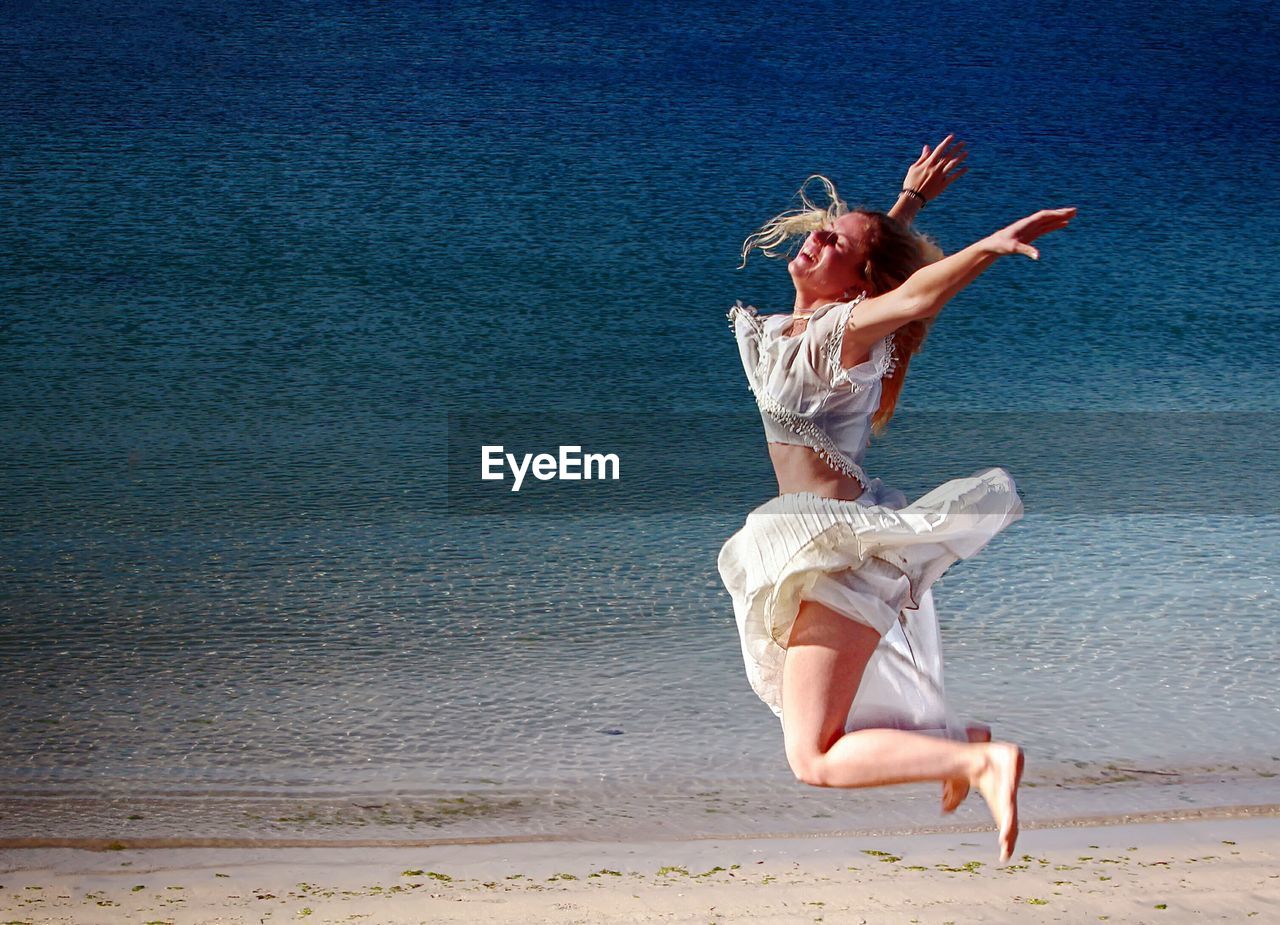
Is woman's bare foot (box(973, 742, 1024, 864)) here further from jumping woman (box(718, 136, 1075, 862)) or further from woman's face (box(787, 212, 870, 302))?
woman's face (box(787, 212, 870, 302))

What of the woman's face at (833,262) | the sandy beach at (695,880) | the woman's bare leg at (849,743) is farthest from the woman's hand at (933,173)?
the sandy beach at (695,880)

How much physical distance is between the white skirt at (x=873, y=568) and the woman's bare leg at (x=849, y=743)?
3cm

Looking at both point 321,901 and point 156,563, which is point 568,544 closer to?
point 156,563

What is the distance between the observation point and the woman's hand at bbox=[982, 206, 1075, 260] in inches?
52.9

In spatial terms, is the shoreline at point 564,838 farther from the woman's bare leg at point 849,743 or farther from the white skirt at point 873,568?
the woman's bare leg at point 849,743

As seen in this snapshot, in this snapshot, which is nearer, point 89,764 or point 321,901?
point 321,901

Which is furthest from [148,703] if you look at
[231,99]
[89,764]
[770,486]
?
[231,99]

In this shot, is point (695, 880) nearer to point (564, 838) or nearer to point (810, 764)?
point (564, 838)

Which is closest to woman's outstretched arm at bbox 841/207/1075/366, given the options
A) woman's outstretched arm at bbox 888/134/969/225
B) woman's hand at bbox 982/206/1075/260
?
woman's hand at bbox 982/206/1075/260

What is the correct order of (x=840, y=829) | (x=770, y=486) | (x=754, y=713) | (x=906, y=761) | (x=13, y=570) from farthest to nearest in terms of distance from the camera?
(x=770, y=486) < (x=13, y=570) < (x=754, y=713) < (x=840, y=829) < (x=906, y=761)

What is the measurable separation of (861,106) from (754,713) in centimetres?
557

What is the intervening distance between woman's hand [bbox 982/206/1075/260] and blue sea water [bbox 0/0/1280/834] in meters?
1.19

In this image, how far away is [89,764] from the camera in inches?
102

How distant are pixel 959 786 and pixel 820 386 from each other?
432mm
